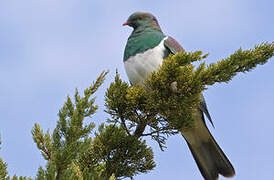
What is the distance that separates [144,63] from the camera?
145 inches

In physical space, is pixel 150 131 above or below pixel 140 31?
below

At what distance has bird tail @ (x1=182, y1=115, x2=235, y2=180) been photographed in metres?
3.74

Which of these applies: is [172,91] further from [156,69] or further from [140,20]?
[140,20]

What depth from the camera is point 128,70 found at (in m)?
3.83

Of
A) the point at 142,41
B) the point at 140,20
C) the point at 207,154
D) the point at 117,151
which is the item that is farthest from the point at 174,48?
the point at 117,151

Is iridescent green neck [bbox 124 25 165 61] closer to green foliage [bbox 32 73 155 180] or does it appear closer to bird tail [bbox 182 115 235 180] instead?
bird tail [bbox 182 115 235 180]

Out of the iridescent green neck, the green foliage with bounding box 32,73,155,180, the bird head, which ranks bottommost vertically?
the green foliage with bounding box 32,73,155,180

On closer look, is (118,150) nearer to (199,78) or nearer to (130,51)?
(199,78)

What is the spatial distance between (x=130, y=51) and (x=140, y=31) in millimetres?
478

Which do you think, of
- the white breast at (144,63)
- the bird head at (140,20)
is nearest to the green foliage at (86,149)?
the white breast at (144,63)

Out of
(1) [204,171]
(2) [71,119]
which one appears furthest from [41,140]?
(1) [204,171]

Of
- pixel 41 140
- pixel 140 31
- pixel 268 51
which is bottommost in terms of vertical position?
pixel 41 140

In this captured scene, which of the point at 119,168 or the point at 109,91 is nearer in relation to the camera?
the point at 119,168

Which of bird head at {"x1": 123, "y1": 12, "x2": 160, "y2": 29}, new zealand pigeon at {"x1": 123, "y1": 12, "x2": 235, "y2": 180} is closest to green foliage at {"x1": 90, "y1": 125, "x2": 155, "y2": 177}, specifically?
new zealand pigeon at {"x1": 123, "y1": 12, "x2": 235, "y2": 180}
